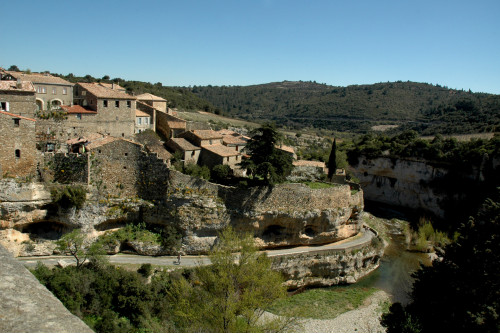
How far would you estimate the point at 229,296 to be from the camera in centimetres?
1533

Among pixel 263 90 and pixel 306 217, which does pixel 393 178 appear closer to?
pixel 306 217

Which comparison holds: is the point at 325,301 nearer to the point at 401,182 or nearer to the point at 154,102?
the point at 154,102

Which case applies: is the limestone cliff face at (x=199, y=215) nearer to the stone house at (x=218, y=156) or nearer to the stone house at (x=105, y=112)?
the stone house at (x=218, y=156)

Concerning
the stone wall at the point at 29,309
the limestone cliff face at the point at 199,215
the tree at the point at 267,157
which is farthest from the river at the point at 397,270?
the stone wall at the point at 29,309

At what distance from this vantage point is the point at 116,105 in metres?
30.4

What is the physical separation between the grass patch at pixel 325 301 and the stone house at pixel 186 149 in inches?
491

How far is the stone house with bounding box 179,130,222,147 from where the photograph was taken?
30.2 metres

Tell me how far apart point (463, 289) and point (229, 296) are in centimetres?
1096

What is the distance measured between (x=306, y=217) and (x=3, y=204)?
19.5 meters

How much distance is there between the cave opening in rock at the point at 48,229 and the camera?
77.6ft

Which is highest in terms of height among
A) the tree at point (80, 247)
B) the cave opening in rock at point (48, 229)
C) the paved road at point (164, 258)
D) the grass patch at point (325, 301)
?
the cave opening in rock at point (48, 229)

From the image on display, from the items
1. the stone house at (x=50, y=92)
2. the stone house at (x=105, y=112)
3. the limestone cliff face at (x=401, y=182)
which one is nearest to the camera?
the stone house at (x=105, y=112)

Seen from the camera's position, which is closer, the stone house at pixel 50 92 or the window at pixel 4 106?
the window at pixel 4 106

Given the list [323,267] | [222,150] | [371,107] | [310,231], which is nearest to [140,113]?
[222,150]
